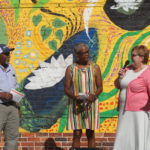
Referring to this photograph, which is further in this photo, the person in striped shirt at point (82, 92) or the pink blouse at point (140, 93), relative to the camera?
the person in striped shirt at point (82, 92)

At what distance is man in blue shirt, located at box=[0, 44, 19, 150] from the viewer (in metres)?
8.20

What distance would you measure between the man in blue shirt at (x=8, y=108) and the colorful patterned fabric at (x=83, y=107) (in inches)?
32.2

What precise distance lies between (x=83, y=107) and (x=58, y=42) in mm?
A: 1564

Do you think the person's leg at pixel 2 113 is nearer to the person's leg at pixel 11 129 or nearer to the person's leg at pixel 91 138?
the person's leg at pixel 11 129

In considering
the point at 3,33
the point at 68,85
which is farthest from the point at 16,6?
Result: the point at 68,85

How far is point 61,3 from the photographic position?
31.1 feet

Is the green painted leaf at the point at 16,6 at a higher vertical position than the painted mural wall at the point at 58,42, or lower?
higher

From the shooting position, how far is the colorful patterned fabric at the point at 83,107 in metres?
8.39

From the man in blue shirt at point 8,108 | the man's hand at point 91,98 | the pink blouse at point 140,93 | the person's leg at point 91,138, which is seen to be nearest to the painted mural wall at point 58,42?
the person's leg at point 91,138

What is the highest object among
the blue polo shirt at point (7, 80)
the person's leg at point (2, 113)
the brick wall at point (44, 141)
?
the blue polo shirt at point (7, 80)

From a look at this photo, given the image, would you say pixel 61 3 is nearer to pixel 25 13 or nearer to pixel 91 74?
pixel 25 13

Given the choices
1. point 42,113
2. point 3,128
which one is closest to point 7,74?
point 3,128

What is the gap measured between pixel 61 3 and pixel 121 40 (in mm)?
1181

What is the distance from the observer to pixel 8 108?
324 inches
